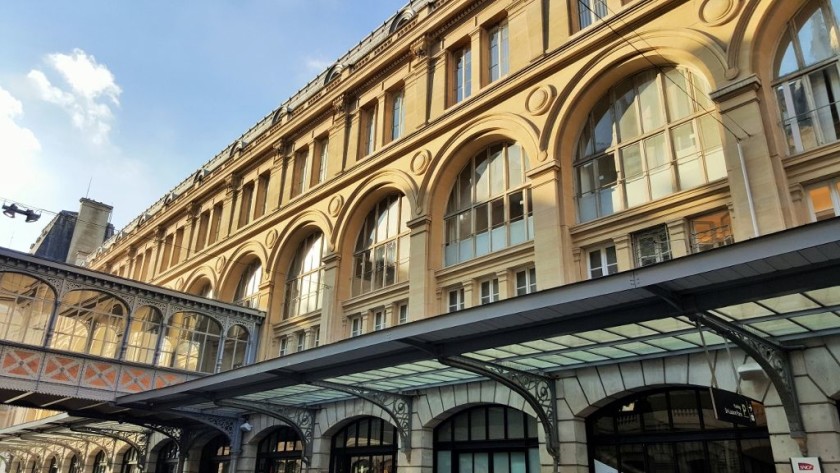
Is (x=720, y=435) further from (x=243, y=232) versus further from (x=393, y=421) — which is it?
(x=243, y=232)

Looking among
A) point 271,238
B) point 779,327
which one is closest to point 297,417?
point 271,238

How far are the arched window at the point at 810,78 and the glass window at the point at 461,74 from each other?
33.0 feet

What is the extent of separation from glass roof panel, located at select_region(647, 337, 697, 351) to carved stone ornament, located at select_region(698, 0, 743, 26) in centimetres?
779

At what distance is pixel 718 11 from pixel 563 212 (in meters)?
5.92

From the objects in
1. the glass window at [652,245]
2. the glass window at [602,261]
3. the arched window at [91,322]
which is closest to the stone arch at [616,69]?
the glass window at [602,261]

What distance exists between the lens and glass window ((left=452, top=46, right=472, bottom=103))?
21.8m

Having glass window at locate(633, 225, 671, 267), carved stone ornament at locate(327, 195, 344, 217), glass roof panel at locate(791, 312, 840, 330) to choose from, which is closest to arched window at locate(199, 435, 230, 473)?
carved stone ornament at locate(327, 195, 344, 217)

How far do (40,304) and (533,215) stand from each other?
1798 centimetres

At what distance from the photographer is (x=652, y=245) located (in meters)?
14.7

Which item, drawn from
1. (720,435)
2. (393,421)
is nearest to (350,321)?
(393,421)

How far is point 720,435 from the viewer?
12.1m

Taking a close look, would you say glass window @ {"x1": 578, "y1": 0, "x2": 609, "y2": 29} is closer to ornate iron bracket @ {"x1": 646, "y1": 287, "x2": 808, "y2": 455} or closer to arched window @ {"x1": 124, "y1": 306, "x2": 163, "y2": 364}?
ornate iron bracket @ {"x1": 646, "y1": 287, "x2": 808, "y2": 455}

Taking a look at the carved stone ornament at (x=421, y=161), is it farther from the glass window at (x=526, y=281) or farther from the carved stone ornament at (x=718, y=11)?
the carved stone ornament at (x=718, y=11)

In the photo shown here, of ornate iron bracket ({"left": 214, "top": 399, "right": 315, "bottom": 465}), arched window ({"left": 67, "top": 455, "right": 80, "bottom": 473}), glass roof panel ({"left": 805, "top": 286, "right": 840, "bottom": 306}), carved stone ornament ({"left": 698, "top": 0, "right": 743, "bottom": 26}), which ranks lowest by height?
arched window ({"left": 67, "top": 455, "right": 80, "bottom": 473})
